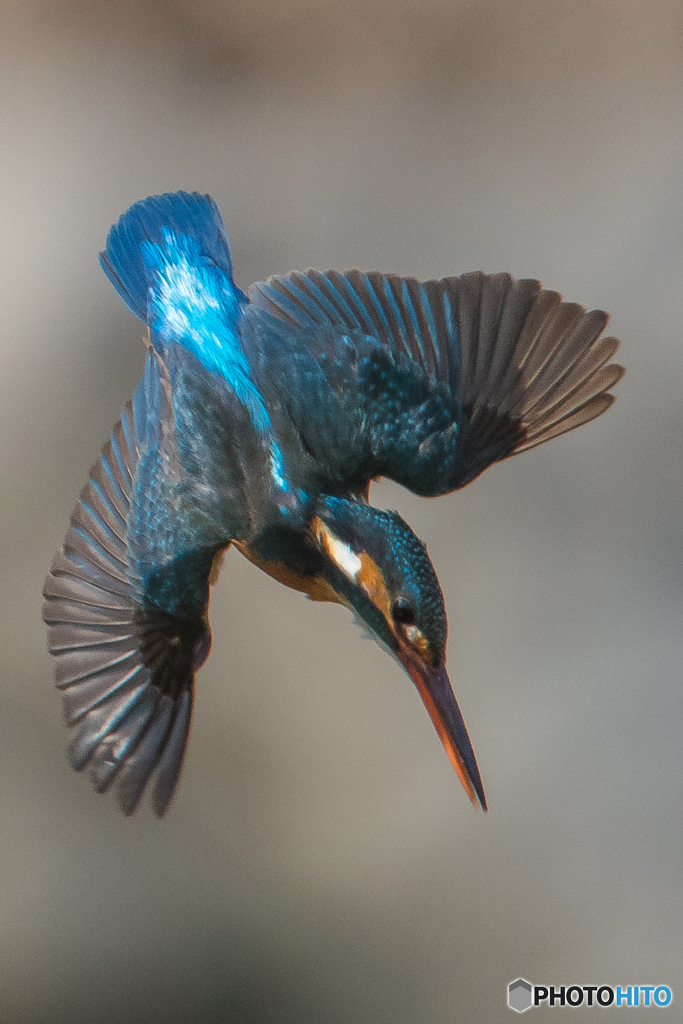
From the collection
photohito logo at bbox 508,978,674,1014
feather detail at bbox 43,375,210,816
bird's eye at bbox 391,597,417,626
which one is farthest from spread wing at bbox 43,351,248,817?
photohito logo at bbox 508,978,674,1014

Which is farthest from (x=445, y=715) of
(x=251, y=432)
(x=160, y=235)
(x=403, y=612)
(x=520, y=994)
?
(x=520, y=994)

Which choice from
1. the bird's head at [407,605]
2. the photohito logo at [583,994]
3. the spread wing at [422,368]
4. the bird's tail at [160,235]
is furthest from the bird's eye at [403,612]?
the photohito logo at [583,994]

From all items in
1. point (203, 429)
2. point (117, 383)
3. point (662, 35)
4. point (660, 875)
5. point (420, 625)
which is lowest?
point (660, 875)

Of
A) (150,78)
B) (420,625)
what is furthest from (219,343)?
(150,78)

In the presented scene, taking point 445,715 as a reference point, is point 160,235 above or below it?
above

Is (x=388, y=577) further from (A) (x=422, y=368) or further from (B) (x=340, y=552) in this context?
(A) (x=422, y=368)

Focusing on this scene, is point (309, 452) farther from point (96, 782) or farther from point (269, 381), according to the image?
point (96, 782)

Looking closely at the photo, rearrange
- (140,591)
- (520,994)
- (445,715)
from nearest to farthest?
(445,715), (140,591), (520,994)
